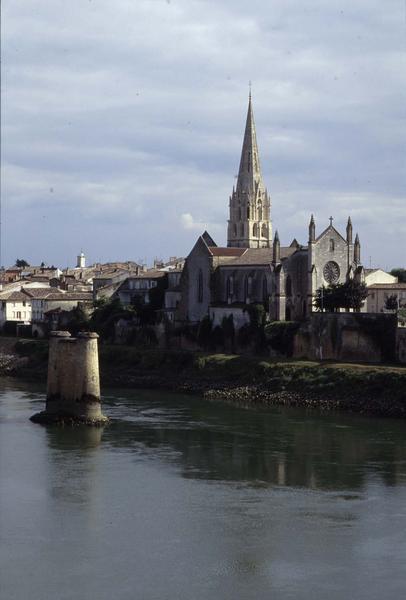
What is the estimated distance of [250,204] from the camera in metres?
75.8

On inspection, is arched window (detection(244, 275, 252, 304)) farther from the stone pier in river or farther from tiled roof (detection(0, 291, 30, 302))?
tiled roof (detection(0, 291, 30, 302))

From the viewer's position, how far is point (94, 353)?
129 feet

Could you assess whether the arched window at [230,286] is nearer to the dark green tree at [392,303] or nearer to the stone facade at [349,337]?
the dark green tree at [392,303]

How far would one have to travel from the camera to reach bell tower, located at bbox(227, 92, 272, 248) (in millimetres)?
75812

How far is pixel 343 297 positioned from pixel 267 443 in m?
19.7

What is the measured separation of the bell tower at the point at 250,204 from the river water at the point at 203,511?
38.3 meters

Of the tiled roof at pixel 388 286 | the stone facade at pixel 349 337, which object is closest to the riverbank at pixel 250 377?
the stone facade at pixel 349 337

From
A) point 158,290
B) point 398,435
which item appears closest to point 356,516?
point 398,435

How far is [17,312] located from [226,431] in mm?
41296

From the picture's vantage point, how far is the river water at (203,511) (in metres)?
20.5

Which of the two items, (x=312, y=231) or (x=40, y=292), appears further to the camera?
(x=40, y=292)

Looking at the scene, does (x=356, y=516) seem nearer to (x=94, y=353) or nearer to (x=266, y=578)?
(x=266, y=578)

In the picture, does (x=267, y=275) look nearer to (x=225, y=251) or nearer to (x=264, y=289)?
(x=264, y=289)

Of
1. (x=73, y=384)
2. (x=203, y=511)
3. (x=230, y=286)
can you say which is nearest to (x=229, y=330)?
(x=230, y=286)
